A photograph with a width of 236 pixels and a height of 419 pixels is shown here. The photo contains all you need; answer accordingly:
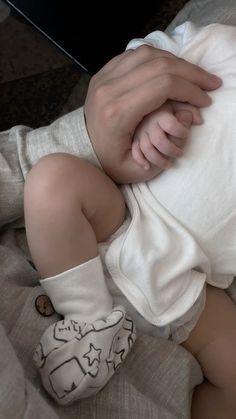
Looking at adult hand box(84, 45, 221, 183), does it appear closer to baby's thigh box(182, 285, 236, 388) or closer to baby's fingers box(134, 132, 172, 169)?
baby's fingers box(134, 132, 172, 169)

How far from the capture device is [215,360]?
0.84 metres

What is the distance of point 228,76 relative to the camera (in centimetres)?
84

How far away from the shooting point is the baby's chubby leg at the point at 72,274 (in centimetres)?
71

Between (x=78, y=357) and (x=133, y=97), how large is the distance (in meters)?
0.35

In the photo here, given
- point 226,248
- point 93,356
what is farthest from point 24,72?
point 93,356

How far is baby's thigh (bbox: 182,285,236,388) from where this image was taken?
83 centimetres

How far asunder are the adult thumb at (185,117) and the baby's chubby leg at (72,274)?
0.47ft

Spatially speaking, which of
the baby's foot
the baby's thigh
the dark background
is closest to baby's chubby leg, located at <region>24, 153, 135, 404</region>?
the baby's foot

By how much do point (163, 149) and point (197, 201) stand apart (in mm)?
93

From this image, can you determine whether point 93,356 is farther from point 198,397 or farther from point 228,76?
point 228,76

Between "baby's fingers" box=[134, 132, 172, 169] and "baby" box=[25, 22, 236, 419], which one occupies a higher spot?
"baby's fingers" box=[134, 132, 172, 169]

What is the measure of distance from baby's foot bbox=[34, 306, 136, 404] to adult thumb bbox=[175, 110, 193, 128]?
281mm

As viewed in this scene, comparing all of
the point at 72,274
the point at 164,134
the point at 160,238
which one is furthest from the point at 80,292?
the point at 164,134

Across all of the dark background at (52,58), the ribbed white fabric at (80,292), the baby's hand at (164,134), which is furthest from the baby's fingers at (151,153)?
the dark background at (52,58)
